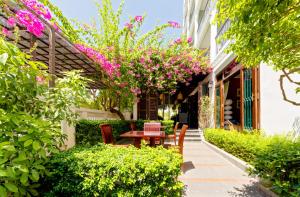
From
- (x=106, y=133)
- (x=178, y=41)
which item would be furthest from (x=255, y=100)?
(x=178, y=41)

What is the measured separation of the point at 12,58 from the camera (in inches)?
78.0

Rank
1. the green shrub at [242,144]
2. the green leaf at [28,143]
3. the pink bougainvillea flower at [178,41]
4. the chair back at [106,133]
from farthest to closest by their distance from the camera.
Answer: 1. the pink bougainvillea flower at [178,41]
2. the chair back at [106,133]
3. the green shrub at [242,144]
4. the green leaf at [28,143]

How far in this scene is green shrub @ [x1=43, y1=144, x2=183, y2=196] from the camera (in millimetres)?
2354

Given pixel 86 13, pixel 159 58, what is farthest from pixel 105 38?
pixel 159 58

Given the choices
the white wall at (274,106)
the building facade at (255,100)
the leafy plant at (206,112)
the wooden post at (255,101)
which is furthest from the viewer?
the leafy plant at (206,112)

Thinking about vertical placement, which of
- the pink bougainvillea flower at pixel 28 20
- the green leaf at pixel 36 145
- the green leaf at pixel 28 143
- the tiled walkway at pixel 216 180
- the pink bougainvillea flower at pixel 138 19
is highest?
the pink bougainvillea flower at pixel 138 19

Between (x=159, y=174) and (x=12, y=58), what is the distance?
1.99m

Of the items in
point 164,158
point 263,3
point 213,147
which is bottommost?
point 213,147

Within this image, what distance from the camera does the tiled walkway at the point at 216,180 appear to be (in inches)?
146

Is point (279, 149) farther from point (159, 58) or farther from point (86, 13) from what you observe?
point (86, 13)

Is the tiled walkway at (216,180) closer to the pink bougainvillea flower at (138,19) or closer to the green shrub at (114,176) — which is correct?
the green shrub at (114,176)

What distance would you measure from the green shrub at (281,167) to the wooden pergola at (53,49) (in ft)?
12.5

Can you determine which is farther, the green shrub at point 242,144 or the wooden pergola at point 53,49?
the green shrub at point 242,144

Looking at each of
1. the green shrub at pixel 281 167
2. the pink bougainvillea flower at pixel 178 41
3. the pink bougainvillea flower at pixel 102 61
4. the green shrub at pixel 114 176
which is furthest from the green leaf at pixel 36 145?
the pink bougainvillea flower at pixel 178 41
